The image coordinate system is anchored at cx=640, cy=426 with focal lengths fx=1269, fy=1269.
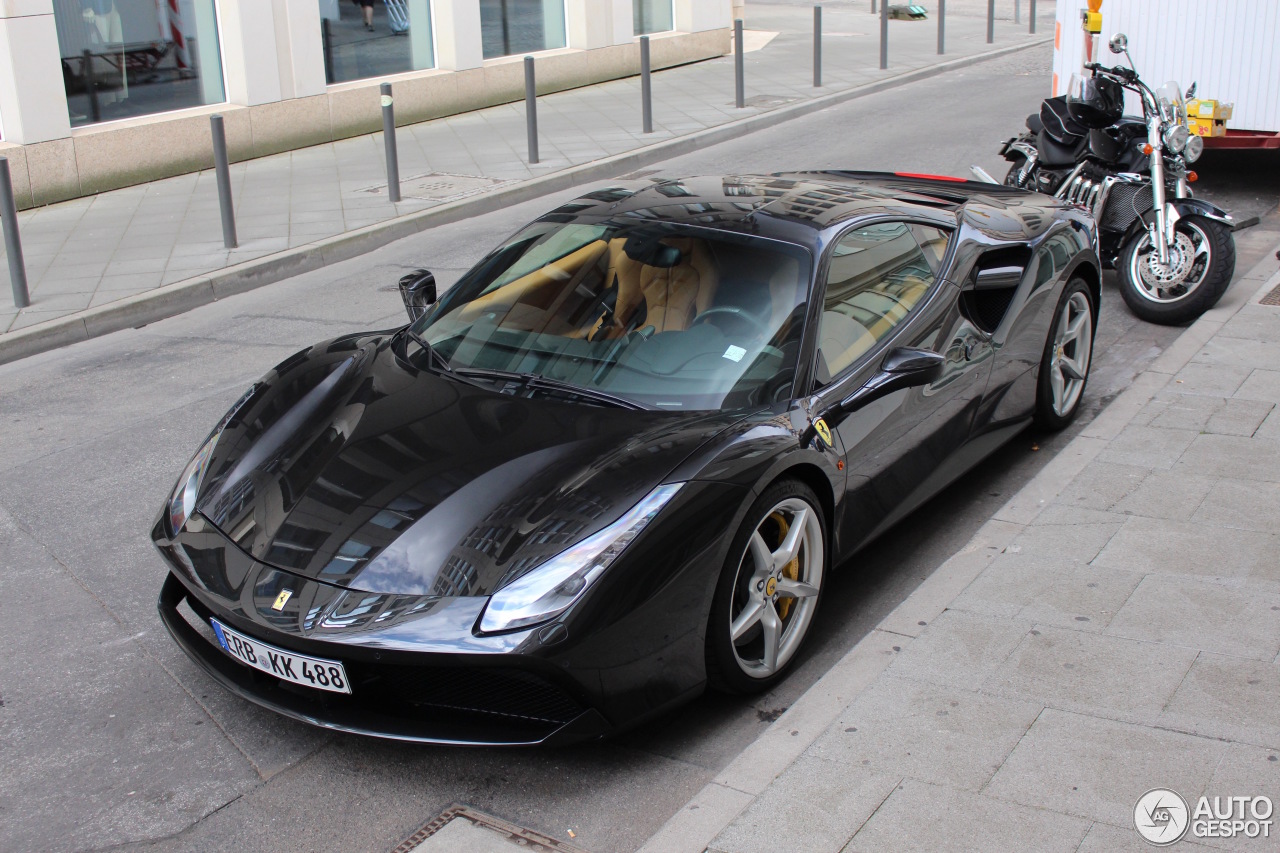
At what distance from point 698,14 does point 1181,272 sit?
13.1 m

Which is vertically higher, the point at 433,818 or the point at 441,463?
the point at 441,463

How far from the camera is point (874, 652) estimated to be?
371cm

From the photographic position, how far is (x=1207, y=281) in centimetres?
716

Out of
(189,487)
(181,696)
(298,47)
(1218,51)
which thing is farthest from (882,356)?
(298,47)

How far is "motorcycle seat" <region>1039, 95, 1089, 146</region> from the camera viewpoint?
823 cm

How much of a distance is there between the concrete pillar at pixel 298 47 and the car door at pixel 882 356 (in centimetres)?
1049

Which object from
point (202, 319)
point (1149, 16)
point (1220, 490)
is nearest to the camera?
point (1220, 490)

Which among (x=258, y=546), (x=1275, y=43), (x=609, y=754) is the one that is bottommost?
(x=609, y=754)

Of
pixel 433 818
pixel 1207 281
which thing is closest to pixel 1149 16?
pixel 1207 281

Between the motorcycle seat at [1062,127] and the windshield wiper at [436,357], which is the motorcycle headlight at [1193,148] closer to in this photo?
the motorcycle seat at [1062,127]

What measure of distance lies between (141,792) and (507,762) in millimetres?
969

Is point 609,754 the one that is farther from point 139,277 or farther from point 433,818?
point 139,277

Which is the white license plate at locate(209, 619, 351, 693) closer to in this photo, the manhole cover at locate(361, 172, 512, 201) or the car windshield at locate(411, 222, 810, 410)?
the car windshield at locate(411, 222, 810, 410)

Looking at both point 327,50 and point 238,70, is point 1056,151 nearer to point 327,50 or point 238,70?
point 238,70
